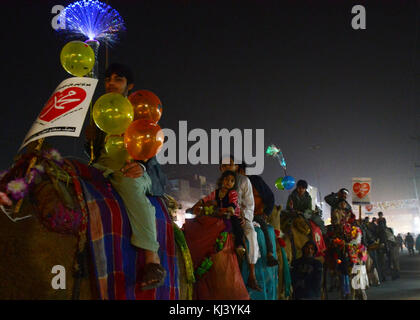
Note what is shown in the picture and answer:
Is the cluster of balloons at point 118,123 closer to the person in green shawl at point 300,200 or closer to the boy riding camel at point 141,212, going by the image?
the boy riding camel at point 141,212

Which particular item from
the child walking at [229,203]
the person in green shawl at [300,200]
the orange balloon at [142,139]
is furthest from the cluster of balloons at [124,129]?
the person in green shawl at [300,200]

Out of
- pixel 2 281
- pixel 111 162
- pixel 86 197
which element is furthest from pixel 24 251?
pixel 111 162

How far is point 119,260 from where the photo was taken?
3.82 metres

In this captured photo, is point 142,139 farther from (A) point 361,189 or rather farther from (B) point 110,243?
(A) point 361,189

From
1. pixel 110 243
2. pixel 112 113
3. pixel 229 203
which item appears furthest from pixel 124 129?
pixel 229 203

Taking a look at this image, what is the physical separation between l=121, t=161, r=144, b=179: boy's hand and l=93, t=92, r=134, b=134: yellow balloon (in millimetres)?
548

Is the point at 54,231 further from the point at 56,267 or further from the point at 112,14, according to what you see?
the point at 112,14

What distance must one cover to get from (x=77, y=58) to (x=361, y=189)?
43.5ft

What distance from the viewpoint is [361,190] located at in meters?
15.7

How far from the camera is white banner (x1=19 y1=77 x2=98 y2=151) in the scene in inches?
144

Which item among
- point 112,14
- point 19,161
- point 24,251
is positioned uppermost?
point 112,14

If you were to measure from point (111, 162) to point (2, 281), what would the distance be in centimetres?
174

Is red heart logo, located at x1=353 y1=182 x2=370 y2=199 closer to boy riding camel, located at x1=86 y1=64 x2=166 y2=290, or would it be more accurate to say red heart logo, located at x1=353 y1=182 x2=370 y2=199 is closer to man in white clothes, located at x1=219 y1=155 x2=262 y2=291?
man in white clothes, located at x1=219 y1=155 x2=262 y2=291
